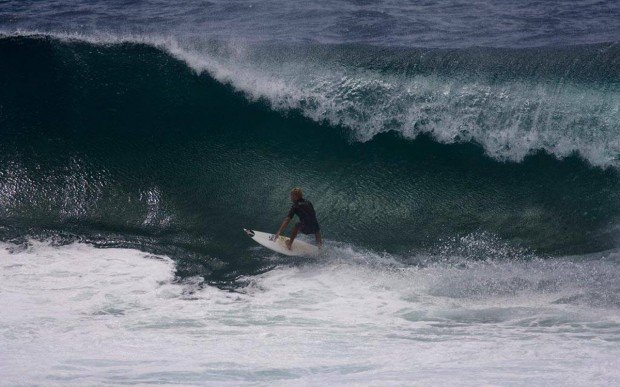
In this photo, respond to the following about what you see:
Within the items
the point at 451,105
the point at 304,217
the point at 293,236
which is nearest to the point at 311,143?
the point at 451,105

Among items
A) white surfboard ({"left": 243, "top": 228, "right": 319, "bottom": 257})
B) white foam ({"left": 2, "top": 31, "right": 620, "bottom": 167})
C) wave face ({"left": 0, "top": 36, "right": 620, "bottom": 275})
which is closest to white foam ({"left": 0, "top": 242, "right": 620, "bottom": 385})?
white surfboard ({"left": 243, "top": 228, "right": 319, "bottom": 257})

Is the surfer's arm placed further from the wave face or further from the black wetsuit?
the wave face

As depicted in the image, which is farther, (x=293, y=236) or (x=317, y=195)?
(x=317, y=195)

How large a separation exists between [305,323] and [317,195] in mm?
3686

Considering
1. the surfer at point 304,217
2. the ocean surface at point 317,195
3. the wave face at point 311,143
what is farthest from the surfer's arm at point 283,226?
the wave face at point 311,143

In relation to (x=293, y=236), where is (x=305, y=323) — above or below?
below

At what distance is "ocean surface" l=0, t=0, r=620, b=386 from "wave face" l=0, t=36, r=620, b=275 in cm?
4

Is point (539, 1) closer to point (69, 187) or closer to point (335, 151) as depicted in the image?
point (335, 151)

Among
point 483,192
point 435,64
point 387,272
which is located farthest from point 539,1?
point 387,272

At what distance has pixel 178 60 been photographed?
15.3 metres

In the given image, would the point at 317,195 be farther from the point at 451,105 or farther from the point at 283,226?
the point at 451,105

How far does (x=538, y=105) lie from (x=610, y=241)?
3075 mm

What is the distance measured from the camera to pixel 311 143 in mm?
14016

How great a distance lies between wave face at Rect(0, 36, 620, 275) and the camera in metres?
12.4
